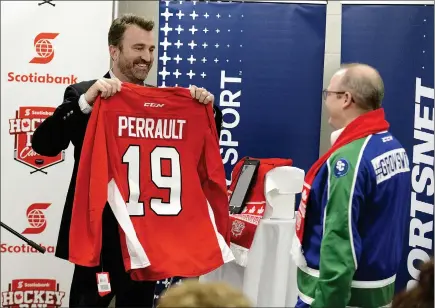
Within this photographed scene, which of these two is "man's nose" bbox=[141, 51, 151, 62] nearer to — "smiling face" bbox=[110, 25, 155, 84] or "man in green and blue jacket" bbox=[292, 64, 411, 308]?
"smiling face" bbox=[110, 25, 155, 84]

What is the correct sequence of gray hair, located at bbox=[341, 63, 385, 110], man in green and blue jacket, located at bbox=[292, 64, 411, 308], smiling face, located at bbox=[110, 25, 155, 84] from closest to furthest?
man in green and blue jacket, located at bbox=[292, 64, 411, 308] < gray hair, located at bbox=[341, 63, 385, 110] < smiling face, located at bbox=[110, 25, 155, 84]

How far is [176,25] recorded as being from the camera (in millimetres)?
4051

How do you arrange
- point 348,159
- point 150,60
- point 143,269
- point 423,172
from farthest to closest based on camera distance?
1. point 423,172
2. point 150,60
3. point 143,269
4. point 348,159

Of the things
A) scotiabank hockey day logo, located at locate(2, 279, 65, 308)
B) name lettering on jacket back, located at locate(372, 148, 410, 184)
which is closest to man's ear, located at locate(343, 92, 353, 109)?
name lettering on jacket back, located at locate(372, 148, 410, 184)

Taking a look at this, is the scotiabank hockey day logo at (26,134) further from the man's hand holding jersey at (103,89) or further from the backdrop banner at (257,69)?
the man's hand holding jersey at (103,89)

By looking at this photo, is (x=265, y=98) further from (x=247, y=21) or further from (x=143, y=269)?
(x=143, y=269)

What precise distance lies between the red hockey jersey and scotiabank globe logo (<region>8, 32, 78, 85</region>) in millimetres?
1437

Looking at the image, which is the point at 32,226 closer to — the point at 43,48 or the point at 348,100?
the point at 43,48

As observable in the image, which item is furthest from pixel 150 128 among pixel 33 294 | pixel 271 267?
pixel 33 294

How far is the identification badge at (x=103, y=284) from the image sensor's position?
2.47 m

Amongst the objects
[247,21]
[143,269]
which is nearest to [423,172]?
[247,21]

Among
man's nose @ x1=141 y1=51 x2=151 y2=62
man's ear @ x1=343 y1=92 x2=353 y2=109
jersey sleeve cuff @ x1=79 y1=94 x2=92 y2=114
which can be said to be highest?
man's nose @ x1=141 y1=51 x2=151 y2=62

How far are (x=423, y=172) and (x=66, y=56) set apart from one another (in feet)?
7.48

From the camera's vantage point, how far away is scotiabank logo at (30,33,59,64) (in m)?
3.96
